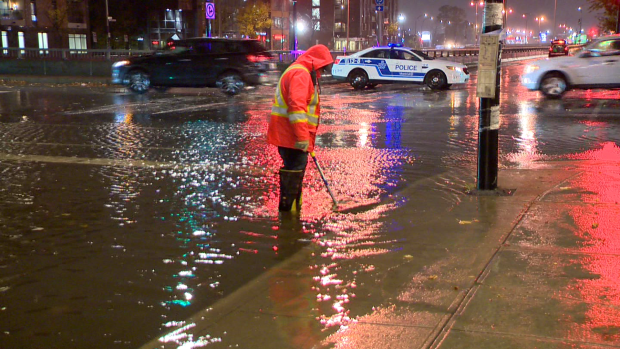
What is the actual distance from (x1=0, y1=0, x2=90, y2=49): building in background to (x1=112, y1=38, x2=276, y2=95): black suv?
41.9m

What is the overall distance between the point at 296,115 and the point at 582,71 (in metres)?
15.1

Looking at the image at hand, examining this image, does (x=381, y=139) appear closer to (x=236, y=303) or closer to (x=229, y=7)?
(x=236, y=303)

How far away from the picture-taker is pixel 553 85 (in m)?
19.1

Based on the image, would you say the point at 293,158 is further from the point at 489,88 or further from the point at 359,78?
the point at 359,78

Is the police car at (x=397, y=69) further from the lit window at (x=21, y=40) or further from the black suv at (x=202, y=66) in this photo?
the lit window at (x=21, y=40)

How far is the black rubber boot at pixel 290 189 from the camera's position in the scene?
21.4 ft

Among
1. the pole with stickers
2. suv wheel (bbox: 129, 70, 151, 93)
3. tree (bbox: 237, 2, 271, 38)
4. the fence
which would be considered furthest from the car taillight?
tree (bbox: 237, 2, 271, 38)

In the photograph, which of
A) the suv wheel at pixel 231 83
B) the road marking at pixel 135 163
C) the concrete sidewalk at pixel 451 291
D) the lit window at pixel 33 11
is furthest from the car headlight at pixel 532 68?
the lit window at pixel 33 11

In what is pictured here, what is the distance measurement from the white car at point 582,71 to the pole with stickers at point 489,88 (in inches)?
509

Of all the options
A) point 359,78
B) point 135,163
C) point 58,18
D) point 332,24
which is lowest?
point 135,163

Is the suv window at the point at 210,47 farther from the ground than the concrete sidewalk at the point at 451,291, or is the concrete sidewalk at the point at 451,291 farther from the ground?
the suv window at the point at 210,47

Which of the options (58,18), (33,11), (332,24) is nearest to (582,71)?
(58,18)

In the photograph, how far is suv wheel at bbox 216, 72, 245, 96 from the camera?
857 inches

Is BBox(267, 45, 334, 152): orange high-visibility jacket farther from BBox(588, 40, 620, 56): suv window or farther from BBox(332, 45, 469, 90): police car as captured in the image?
BBox(332, 45, 469, 90): police car
